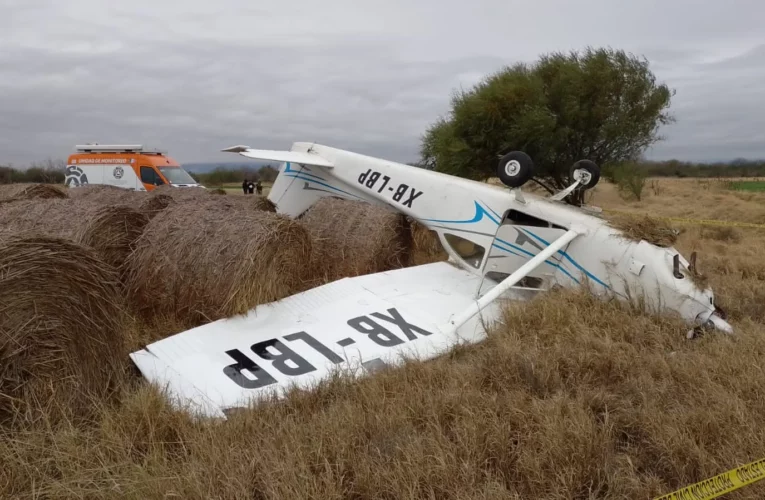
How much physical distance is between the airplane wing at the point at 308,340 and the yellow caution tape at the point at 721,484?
93.5 inches

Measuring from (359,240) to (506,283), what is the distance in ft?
8.94

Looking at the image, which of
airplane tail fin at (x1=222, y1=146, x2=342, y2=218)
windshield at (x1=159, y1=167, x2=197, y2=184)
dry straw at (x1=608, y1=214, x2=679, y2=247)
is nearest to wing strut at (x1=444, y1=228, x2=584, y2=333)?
dry straw at (x1=608, y1=214, x2=679, y2=247)

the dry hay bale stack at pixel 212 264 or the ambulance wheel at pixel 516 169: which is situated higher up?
the ambulance wheel at pixel 516 169

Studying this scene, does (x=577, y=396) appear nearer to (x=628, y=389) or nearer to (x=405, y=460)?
(x=628, y=389)

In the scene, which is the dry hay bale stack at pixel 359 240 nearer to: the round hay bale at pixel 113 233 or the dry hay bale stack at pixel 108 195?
the round hay bale at pixel 113 233

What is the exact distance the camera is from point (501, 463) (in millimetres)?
2836

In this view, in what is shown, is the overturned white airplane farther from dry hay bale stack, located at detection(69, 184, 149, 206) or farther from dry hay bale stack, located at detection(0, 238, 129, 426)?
dry hay bale stack, located at detection(69, 184, 149, 206)

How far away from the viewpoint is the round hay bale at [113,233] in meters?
6.57

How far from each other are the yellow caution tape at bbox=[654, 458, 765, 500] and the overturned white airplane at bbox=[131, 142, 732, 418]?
2.38 meters

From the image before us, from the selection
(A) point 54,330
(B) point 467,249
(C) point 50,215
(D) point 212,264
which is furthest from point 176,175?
(A) point 54,330

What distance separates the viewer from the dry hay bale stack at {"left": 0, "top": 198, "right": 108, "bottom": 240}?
267 inches

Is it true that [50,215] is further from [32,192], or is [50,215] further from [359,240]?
[32,192]

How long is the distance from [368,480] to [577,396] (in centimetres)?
154

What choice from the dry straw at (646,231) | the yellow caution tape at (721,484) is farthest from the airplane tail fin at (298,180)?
the yellow caution tape at (721,484)
